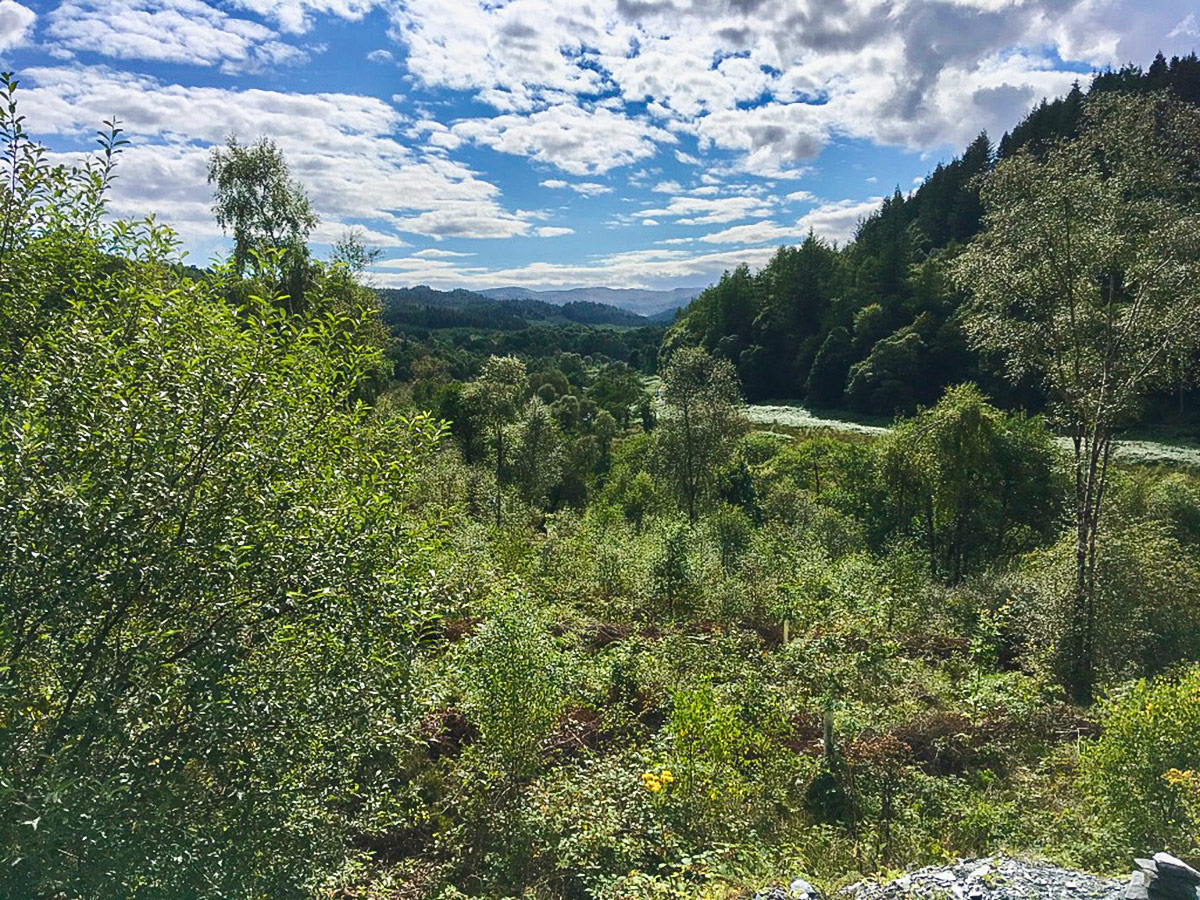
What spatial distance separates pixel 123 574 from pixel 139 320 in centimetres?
167

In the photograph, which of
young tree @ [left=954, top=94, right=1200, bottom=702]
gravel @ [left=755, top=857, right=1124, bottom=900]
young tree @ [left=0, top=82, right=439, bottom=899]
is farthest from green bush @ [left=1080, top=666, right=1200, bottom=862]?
young tree @ [left=0, top=82, right=439, bottom=899]

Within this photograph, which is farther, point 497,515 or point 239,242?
point 497,515

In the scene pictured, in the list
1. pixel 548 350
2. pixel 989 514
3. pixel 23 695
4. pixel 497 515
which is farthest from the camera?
pixel 548 350

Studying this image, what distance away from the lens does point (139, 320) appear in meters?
3.90

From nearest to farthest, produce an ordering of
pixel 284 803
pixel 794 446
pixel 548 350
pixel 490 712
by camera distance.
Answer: pixel 284 803, pixel 490 712, pixel 794 446, pixel 548 350

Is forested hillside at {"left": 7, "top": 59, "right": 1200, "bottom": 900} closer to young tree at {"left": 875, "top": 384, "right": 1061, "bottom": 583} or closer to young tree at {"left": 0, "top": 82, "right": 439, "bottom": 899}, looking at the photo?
young tree at {"left": 0, "top": 82, "right": 439, "bottom": 899}

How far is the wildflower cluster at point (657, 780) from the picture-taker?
21.2ft

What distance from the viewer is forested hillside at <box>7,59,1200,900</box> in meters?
3.38

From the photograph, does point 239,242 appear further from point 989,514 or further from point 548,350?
point 548,350

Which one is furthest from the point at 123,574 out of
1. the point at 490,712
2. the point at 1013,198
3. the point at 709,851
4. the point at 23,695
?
the point at 1013,198

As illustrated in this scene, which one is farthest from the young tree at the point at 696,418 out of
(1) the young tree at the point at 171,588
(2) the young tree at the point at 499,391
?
(1) the young tree at the point at 171,588

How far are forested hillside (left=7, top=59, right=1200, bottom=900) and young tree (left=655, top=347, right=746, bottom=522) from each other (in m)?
6.49

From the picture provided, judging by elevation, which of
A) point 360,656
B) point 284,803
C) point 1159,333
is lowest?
point 284,803

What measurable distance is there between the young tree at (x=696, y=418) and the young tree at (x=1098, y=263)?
11491 mm
